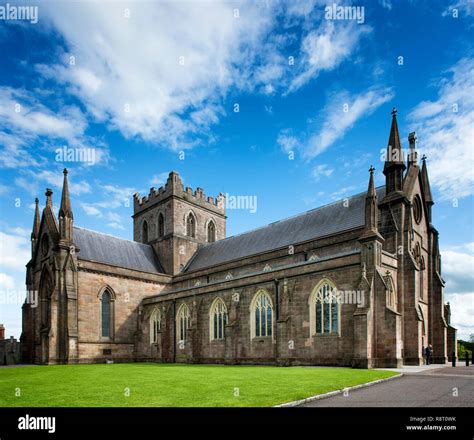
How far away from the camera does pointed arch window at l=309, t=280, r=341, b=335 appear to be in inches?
952

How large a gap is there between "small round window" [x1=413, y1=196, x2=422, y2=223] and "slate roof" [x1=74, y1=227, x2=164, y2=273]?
26.1 meters

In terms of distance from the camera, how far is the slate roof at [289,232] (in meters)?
31.4

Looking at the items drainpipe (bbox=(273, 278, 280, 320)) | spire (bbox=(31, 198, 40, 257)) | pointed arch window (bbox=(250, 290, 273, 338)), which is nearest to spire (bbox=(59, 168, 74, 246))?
spire (bbox=(31, 198, 40, 257))

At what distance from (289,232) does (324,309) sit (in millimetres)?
12241

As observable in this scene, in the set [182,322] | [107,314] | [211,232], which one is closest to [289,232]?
[182,322]

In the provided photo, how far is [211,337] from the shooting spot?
1244 inches

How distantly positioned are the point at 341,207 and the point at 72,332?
2390 centimetres

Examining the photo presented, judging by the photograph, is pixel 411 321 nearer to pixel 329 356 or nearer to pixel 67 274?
pixel 329 356

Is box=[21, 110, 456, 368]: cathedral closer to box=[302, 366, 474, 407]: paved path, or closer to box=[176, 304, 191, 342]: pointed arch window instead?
box=[176, 304, 191, 342]: pointed arch window

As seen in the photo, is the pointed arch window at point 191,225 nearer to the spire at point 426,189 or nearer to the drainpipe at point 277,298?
the drainpipe at point 277,298

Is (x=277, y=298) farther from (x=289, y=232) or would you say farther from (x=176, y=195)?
(x=176, y=195)
